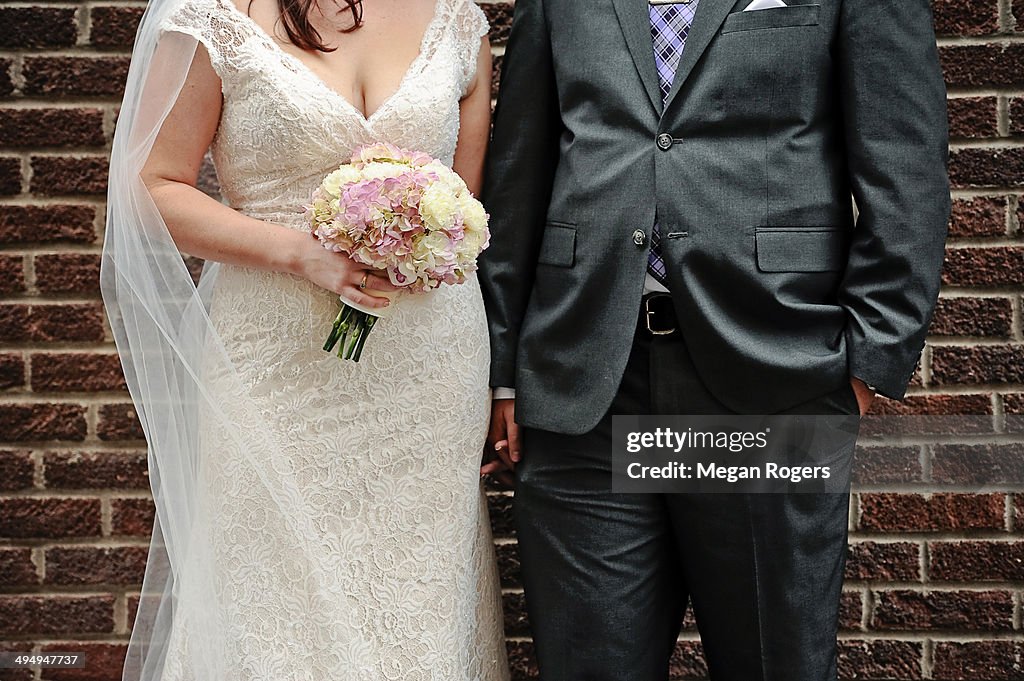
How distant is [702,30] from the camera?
185 cm

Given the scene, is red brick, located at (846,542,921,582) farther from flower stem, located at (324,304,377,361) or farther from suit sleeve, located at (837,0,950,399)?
flower stem, located at (324,304,377,361)

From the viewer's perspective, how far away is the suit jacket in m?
1.83

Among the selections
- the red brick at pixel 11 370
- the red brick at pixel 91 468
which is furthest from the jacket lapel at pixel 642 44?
the red brick at pixel 11 370

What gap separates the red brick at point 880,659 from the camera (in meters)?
2.73

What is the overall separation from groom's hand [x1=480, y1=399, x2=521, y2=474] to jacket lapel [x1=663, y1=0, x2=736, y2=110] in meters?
0.74

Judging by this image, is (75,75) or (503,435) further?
(75,75)

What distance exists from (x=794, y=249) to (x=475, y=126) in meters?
0.75

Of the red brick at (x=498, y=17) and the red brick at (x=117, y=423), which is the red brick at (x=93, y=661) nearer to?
the red brick at (x=117, y=423)

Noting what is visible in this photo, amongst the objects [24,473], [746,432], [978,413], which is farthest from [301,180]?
[978,413]

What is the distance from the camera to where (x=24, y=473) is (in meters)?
2.72

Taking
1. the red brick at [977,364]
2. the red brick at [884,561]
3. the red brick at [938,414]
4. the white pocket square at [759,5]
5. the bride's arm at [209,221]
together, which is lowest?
the red brick at [884,561]

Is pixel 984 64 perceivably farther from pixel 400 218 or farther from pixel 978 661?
pixel 400 218

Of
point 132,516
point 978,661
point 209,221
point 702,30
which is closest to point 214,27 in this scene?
point 209,221

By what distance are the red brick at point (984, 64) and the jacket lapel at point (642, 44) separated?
1.08 m
